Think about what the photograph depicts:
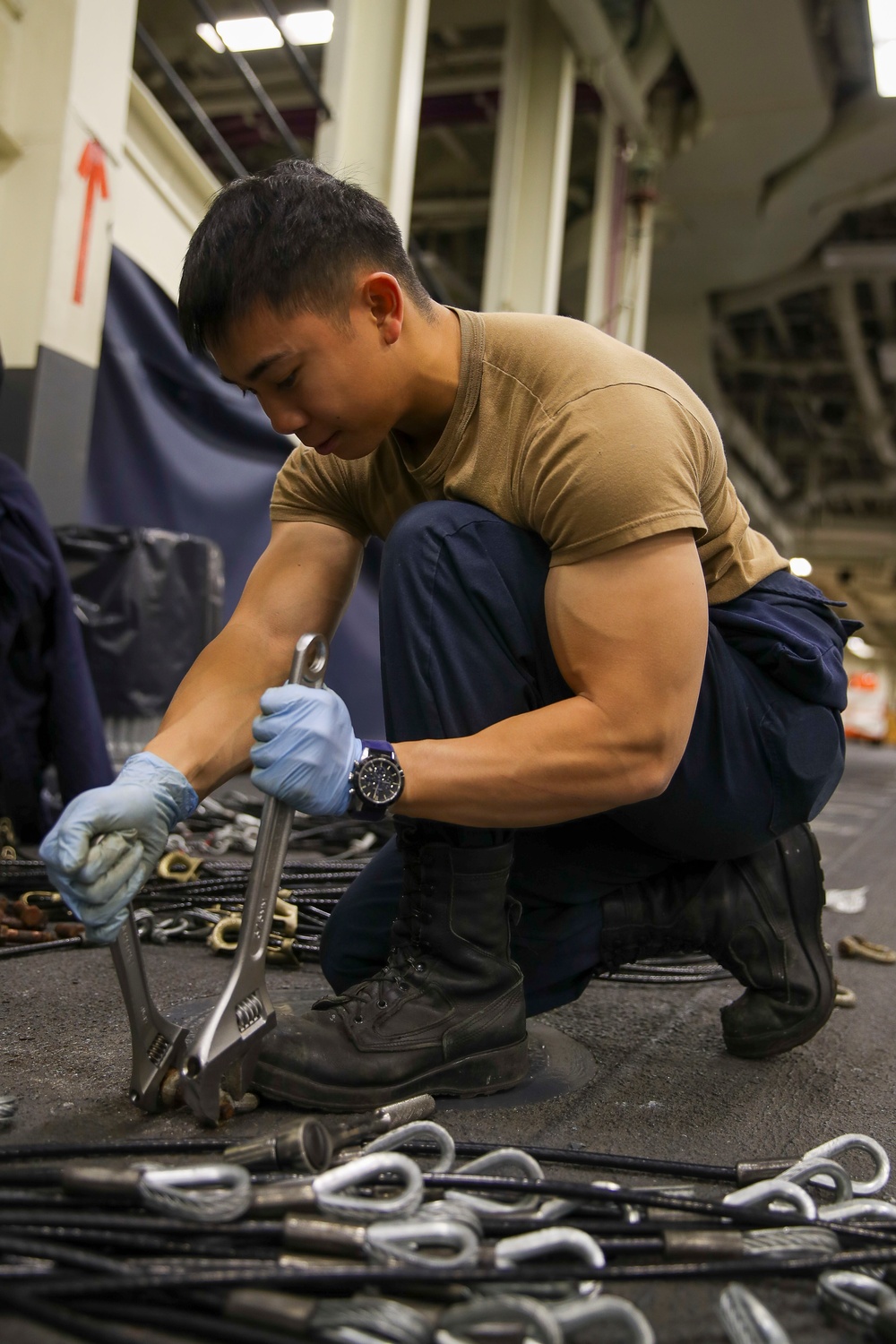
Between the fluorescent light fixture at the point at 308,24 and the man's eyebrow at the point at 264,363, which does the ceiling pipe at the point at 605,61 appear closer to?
the fluorescent light fixture at the point at 308,24

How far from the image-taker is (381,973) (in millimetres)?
1182

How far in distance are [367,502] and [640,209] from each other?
557 centimetres

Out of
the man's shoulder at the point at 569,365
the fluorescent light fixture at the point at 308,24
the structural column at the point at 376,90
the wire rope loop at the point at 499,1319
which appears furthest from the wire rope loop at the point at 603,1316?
the fluorescent light fixture at the point at 308,24

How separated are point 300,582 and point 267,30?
18.0ft

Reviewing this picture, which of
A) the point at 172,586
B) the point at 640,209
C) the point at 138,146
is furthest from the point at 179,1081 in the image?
the point at 640,209

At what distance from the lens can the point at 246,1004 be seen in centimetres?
102

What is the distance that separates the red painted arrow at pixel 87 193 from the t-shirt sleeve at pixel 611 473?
2.34 metres

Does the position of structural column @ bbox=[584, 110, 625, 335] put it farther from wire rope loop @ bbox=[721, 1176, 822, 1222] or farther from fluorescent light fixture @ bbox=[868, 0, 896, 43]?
wire rope loop @ bbox=[721, 1176, 822, 1222]

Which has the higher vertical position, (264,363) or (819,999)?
(264,363)

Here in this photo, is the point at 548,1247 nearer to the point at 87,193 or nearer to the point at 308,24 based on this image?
the point at 87,193

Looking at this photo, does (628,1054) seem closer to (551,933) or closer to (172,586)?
(551,933)

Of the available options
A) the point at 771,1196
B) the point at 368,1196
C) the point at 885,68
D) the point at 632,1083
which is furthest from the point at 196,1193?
the point at 885,68

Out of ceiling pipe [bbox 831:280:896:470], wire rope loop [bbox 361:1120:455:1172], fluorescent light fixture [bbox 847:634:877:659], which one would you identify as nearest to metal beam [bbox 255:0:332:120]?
wire rope loop [bbox 361:1120:455:1172]

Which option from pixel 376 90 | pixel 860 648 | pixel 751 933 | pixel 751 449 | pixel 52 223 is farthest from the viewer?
pixel 860 648
